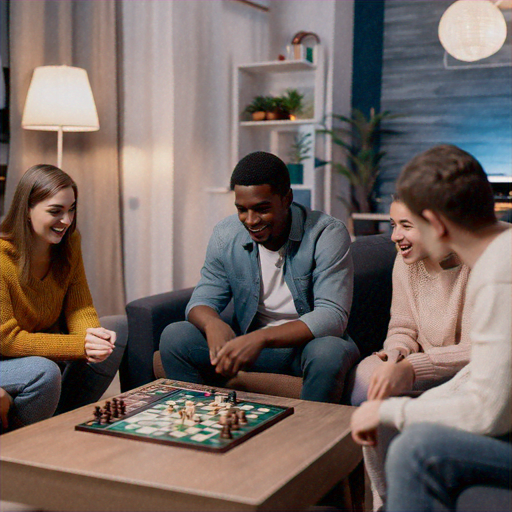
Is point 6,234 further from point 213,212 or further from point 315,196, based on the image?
point 315,196

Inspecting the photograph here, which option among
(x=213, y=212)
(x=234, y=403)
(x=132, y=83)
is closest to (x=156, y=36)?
(x=132, y=83)

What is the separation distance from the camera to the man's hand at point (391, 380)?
1603 mm

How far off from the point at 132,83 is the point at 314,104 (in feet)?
5.03

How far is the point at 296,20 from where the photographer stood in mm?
5770

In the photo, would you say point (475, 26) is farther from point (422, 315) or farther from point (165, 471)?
point (165, 471)

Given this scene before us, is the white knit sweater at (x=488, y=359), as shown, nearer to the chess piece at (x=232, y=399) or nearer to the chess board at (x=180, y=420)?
the chess board at (x=180, y=420)

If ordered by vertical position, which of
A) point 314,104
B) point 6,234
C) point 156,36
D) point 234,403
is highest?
point 156,36

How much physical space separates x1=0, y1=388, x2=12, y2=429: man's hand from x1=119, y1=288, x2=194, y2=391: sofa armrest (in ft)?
1.95

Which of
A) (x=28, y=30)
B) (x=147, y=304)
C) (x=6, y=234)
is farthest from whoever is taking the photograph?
(x=28, y=30)

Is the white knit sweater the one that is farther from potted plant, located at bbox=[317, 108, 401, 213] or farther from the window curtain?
potted plant, located at bbox=[317, 108, 401, 213]

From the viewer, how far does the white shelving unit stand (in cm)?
525

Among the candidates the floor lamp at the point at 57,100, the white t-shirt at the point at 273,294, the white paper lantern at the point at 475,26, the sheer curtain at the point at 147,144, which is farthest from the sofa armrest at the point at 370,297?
the white paper lantern at the point at 475,26

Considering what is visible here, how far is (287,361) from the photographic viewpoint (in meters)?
2.29

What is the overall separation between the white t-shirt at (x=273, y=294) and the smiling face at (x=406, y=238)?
40 cm
